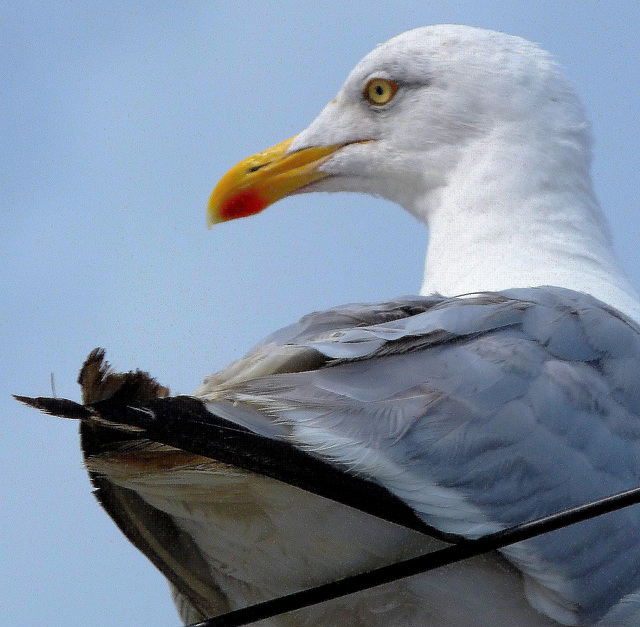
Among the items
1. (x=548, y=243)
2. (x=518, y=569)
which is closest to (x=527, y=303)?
(x=518, y=569)

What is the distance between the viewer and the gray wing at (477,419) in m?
1.83

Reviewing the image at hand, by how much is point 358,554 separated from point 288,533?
128 millimetres

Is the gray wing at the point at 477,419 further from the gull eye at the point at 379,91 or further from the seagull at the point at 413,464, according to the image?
the gull eye at the point at 379,91

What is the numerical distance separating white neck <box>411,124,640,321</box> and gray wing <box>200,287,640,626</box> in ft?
2.53

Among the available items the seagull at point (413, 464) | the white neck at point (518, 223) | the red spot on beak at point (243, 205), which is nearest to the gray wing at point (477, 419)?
the seagull at point (413, 464)

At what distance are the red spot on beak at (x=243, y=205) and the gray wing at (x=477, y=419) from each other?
1.59m

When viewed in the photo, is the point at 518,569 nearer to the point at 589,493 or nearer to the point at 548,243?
the point at 589,493

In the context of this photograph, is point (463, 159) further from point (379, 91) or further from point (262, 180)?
point (262, 180)

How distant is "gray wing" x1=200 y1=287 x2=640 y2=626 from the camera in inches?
71.9

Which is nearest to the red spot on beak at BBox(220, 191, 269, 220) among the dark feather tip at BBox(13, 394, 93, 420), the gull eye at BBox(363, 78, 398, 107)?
the gull eye at BBox(363, 78, 398, 107)

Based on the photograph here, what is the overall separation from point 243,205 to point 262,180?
105 millimetres

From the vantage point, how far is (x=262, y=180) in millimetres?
3711

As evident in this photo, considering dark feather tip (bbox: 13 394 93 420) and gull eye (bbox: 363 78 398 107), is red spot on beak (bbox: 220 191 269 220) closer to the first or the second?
gull eye (bbox: 363 78 398 107)

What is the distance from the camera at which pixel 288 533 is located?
6.28 feet
